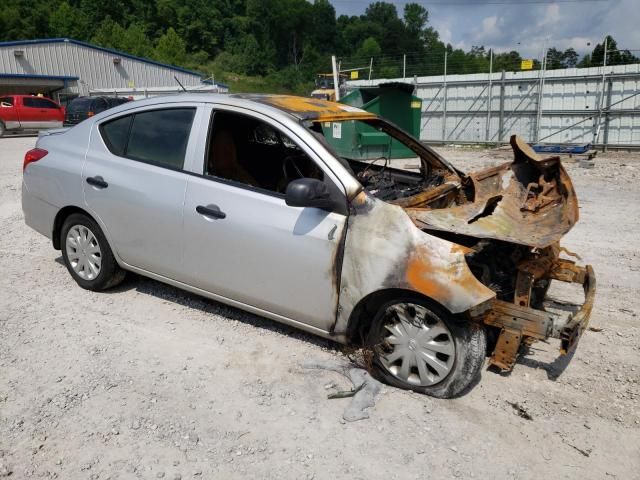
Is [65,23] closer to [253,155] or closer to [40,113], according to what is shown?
[40,113]

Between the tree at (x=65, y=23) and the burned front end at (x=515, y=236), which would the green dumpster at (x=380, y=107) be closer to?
the burned front end at (x=515, y=236)

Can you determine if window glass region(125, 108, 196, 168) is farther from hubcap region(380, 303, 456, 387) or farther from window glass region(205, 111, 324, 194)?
hubcap region(380, 303, 456, 387)

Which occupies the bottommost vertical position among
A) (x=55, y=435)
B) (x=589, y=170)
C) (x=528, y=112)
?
(x=55, y=435)

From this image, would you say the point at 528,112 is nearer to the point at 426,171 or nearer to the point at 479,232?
the point at 426,171

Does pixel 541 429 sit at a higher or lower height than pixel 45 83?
lower

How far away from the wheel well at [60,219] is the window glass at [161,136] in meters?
0.76

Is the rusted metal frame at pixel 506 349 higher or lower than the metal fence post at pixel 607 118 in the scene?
lower

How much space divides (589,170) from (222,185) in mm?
11497

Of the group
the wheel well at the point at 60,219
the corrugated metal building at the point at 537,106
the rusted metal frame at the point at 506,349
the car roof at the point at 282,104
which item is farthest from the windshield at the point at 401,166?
the corrugated metal building at the point at 537,106

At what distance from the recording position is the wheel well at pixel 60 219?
4695 mm

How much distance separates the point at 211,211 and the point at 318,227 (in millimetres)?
831

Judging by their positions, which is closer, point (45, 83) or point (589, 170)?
point (589, 170)

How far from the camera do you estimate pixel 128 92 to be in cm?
3212

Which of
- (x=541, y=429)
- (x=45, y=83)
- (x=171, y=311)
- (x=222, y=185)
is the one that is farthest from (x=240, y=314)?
(x=45, y=83)
